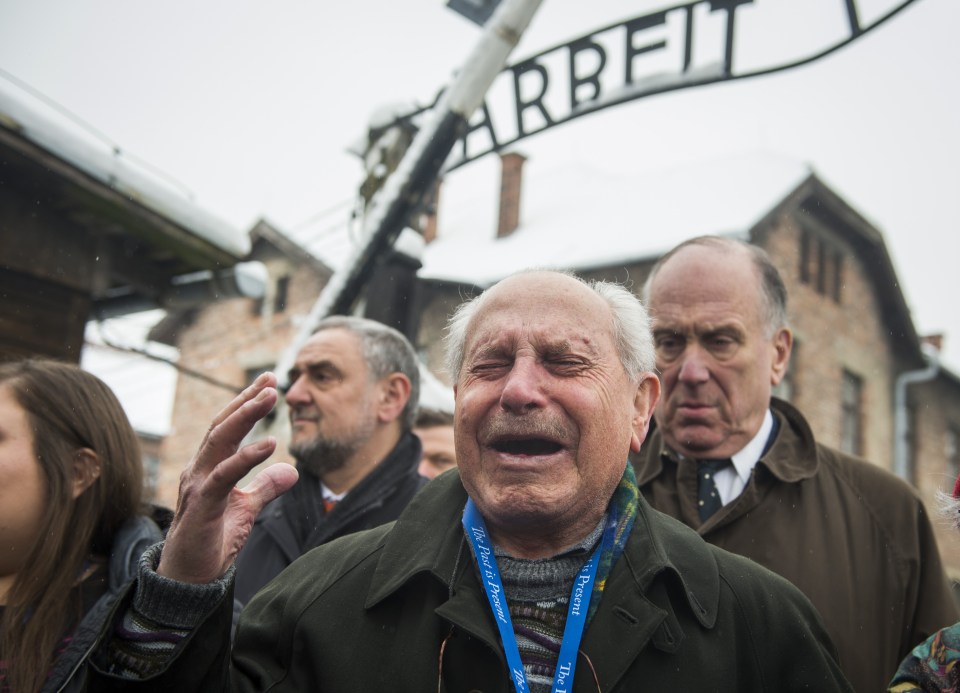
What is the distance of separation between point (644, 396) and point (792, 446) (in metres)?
0.83

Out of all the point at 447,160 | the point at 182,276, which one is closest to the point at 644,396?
the point at 447,160

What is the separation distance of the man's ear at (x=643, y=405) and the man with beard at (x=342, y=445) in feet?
4.36

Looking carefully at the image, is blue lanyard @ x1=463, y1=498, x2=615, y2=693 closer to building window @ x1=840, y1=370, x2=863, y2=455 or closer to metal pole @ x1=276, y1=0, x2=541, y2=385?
metal pole @ x1=276, y1=0, x2=541, y2=385

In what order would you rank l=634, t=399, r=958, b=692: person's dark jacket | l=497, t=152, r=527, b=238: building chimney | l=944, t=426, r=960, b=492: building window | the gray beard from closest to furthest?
l=634, t=399, r=958, b=692: person's dark jacket, the gray beard, l=944, t=426, r=960, b=492: building window, l=497, t=152, r=527, b=238: building chimney

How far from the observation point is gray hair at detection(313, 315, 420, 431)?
397cm

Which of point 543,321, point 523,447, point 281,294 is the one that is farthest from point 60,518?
point 281,294

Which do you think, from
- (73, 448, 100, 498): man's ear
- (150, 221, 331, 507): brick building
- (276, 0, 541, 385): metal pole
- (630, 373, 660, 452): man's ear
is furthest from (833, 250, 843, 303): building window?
(73, 448, 100, 498): man's ear

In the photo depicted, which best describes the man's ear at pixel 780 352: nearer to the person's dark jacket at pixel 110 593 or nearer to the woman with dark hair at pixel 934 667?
the woman with dark hair at pixel 934 667

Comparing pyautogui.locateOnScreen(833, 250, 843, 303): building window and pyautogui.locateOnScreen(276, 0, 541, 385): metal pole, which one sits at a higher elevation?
pyautogui.locateOnScreen(833, 250, 843, 303): building window

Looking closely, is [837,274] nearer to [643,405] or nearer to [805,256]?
[805,256]

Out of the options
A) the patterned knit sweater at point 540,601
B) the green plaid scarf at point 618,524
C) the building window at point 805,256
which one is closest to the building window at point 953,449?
the building window at point 805,256

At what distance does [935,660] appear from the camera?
1.91m

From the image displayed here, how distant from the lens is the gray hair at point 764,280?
303cm

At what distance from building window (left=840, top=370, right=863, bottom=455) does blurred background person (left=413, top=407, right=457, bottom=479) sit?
13.7 m
